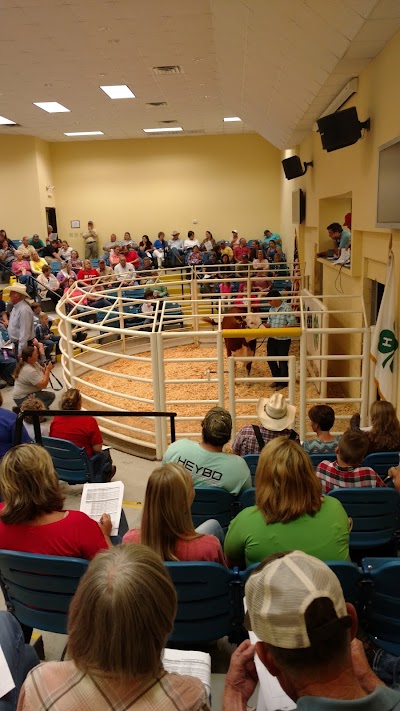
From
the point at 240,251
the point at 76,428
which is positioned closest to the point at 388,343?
the point at 76,428

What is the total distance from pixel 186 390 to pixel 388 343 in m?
3.85

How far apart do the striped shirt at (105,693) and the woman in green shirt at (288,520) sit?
969 millimetres

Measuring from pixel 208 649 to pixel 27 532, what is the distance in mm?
1026

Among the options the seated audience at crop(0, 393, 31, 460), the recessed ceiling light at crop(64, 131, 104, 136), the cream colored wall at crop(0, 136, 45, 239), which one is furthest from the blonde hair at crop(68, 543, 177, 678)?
the cream colored wall at crop(0, 136, 45, 239)

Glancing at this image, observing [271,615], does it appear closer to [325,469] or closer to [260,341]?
[325,469]

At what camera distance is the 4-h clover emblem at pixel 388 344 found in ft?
16.4

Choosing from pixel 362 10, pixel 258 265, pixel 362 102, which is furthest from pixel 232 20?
pixel 258 265

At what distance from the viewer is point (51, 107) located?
12812 millimetres

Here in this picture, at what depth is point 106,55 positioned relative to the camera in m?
8.79

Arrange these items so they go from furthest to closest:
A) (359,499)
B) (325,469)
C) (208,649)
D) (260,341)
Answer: (260,341)
(325,469)
(359,499)
(208,649)

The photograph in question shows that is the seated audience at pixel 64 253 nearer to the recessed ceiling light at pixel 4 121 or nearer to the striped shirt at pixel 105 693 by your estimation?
the recessed ceiling light at pixel 4 121

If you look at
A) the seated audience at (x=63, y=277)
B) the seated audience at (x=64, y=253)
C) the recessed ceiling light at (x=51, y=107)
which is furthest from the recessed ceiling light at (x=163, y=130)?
the seated audience at (x=63, y=277)

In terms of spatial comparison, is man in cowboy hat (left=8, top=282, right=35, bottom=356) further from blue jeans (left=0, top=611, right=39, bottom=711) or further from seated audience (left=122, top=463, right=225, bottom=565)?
blue jeans (left=0, top=611, right=39, bottom=711)

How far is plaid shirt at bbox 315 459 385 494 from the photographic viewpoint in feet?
9.92
